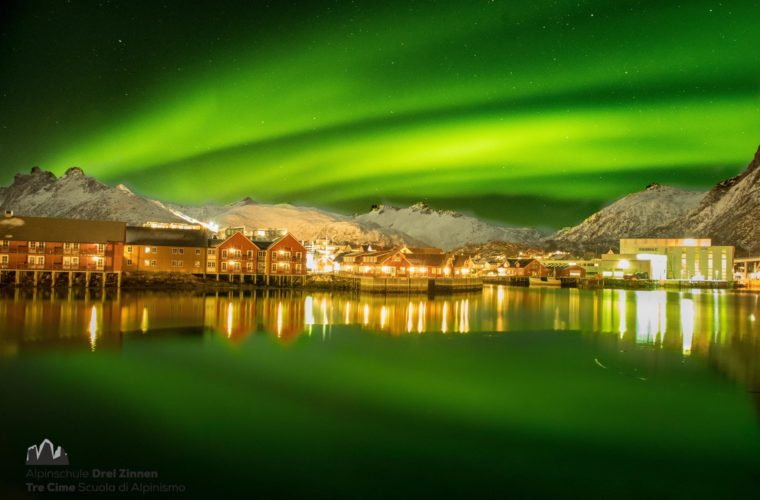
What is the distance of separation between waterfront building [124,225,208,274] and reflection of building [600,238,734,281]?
249 ft

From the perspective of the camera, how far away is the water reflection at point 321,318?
26.2 m

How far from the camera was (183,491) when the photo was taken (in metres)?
9.51

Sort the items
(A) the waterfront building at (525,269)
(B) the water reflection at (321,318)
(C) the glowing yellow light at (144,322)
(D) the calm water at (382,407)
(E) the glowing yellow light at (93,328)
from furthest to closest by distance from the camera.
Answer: (A) the waterfront building at (525,269)
(C) the glowing yellow light at (144,322)
(B) the water reflection at (321,318)
(E) the glowing yellow light at (93,328)
(D) the calm water at (382,407)

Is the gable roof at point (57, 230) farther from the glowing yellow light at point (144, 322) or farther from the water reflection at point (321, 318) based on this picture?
the glowing yellow light at point (144, 322)

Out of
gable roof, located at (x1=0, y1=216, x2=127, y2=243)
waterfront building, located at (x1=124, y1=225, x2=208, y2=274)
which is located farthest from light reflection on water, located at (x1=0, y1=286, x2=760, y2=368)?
waterfront building, located at (x1=124, y1=225, x2=208, y2=274)

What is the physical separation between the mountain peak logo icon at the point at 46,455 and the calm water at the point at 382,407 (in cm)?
19

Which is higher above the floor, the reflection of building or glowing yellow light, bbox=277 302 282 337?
the reflection of building

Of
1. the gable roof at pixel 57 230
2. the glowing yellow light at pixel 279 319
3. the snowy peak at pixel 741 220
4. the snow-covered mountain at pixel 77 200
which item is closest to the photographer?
the glowing yellow light at pixel 279 319

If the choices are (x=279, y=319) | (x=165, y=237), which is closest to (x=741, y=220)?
(x=165, y=237)

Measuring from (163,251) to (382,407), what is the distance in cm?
4498

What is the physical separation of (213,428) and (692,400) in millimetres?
12354

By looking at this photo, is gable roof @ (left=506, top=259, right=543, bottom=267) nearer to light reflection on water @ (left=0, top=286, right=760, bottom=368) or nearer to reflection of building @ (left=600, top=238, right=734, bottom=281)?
reflection of building @ (left=600, top=238, right=734, bottom=281)

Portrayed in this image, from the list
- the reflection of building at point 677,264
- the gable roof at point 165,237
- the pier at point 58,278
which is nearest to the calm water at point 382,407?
the pier at point 58,278

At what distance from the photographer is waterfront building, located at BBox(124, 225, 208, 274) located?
5341 centimetres
